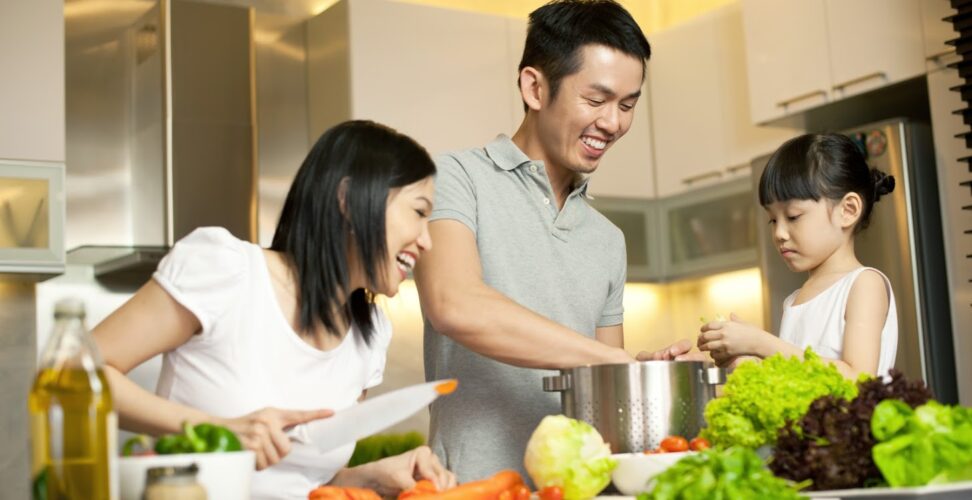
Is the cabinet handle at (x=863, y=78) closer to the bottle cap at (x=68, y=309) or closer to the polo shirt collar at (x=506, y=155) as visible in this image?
the polo shirt collar at (x=506, y=155)

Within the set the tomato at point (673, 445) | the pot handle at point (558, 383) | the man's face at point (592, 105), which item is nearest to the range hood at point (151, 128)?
the man's face at point (592, 105)

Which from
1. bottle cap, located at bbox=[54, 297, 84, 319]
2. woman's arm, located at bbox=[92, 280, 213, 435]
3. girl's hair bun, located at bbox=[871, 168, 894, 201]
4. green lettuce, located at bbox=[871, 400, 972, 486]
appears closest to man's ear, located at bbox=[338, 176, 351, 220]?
woman's arm, located at bbox=[92, 280, 213, 435]

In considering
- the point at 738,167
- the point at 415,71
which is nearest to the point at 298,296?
the point at 415,71

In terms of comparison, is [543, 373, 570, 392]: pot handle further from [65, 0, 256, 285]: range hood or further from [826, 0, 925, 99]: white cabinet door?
[65, 0, 256, 285]: range hood

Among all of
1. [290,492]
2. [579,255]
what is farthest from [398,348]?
[290,492]

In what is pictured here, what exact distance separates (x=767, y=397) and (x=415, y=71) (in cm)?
292

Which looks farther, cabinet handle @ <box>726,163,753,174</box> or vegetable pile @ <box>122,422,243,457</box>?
cabinet handle @ <box>726,163,753,174</box>

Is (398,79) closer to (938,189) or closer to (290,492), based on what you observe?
(938,189)

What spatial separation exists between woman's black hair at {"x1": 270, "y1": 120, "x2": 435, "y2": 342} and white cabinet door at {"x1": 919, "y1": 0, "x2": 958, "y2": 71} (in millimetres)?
2281

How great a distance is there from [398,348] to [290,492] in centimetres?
280

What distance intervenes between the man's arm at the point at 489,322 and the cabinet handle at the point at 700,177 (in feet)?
8.66

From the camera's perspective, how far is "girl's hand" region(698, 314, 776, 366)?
5.87 feet

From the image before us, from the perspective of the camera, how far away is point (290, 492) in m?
1.55

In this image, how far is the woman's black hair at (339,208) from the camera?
1.54 meters
